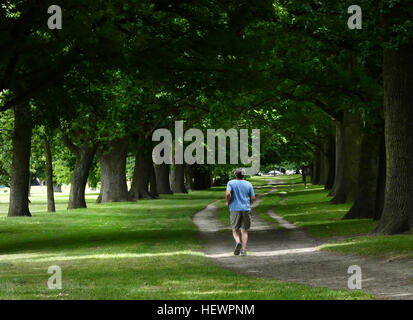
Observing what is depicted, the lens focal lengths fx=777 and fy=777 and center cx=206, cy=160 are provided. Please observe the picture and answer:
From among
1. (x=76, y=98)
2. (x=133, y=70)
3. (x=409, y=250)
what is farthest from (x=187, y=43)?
(x=409, y=250)

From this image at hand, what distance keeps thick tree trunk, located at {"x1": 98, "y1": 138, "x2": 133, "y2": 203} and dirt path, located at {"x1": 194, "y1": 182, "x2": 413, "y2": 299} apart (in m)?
25.0

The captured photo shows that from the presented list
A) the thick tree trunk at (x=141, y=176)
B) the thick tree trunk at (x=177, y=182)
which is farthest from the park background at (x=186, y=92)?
the thick tree trunk at (x=177, y=182)

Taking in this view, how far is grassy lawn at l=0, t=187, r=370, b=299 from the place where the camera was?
11141 mm

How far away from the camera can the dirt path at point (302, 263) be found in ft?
40.4

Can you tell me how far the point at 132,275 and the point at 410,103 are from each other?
978 cm

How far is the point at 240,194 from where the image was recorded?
17000mm

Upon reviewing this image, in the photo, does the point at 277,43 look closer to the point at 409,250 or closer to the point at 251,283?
the point at 409,250

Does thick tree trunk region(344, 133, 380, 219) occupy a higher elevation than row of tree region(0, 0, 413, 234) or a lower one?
lower

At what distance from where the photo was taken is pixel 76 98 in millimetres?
21969

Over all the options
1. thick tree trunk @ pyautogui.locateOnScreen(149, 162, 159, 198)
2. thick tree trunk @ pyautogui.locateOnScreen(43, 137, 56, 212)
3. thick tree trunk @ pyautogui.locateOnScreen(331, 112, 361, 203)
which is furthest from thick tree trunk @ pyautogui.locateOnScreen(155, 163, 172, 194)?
thick tree trunk @ pyautogui.locateOnScreen(331, 112, 361, 203)

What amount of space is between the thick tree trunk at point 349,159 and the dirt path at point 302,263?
11.3m

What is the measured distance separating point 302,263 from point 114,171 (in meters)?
34.6

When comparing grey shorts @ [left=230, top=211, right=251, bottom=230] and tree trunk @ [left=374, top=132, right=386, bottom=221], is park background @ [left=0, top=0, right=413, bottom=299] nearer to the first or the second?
tree trunk @ [left=374, top=132, right=386, bottom=221]

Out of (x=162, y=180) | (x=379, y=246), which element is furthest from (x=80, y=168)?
(x=379, y=246)
